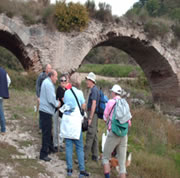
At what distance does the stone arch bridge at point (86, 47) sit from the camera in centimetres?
866

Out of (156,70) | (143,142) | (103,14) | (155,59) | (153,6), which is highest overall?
(153,6)

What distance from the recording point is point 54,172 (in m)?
3.80

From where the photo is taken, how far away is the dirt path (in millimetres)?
3518

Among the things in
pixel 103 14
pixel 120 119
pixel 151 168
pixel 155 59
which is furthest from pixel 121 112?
pixel 155 59

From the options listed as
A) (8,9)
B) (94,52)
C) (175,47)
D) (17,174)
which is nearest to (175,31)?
(175,47)

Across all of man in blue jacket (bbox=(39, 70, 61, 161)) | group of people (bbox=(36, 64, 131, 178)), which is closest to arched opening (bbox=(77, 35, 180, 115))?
group of people (bbox=(36, 64, 131, 178))

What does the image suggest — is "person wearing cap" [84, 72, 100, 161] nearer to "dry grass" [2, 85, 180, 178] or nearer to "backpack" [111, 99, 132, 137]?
"dry grass" [2, 85, 180, 178]

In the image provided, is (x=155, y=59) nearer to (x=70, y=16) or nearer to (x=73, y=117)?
(x=70, y=16)

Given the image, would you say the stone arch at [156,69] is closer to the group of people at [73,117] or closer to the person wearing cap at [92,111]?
the person wearing cap at [92,111]

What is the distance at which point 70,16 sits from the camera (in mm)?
8938

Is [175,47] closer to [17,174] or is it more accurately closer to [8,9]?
[8,9]

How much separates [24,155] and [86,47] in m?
5.74

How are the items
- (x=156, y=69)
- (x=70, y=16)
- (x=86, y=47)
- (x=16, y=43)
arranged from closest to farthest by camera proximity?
1. (x=16, y=43)
2. (x=70, y=16)
3. (x=86, y=47)
4. (x=156, y=69)

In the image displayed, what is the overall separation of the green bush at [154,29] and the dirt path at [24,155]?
7.02m
